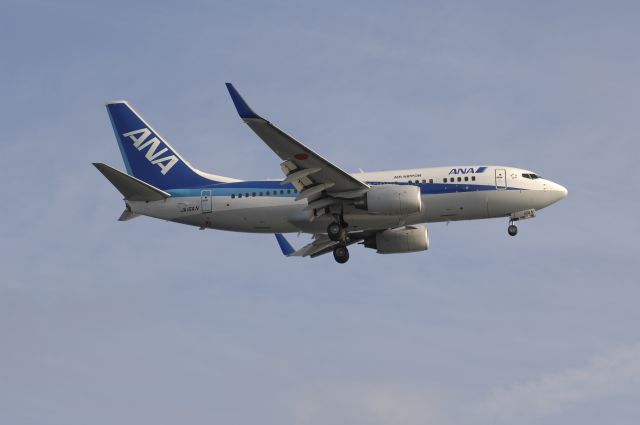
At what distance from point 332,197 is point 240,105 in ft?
33.5

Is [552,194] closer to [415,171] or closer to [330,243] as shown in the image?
[415,171]

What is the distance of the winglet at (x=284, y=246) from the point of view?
70281mm

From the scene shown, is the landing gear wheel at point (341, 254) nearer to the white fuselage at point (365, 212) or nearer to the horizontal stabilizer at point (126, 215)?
the white fuselage at point (365, 212)

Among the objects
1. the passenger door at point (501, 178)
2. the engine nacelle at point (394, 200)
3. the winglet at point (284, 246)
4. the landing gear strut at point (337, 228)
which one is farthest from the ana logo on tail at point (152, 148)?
the passenger door at point (501, 178)

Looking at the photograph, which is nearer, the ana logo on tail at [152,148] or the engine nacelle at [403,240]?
the ana logo on tail at [152,148]

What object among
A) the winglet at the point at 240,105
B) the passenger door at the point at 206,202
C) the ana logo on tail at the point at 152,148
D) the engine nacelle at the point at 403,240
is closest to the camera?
the winglet at the point at 240,105

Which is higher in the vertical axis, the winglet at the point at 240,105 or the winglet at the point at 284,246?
the winglet at the point at 240,105

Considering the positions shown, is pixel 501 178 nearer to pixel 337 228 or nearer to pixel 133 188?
pixel 337 228

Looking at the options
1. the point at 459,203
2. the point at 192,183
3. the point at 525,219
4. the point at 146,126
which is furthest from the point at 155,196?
the point at 525,219

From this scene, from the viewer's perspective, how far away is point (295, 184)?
192 feet

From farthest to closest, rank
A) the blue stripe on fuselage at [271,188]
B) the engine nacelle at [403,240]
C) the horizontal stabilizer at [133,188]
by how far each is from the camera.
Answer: the engine nacelle at [403,240]
the blue stripe on fuselage at [271,188]
the horizontal stabilizer at [133,188]

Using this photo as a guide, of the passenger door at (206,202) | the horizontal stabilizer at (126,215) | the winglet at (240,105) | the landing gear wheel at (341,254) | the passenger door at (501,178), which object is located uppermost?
the winglet at (240,105)

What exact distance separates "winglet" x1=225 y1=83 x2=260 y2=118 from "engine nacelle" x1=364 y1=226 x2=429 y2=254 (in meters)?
17.1

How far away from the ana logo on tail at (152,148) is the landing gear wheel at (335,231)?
36.2 ft
